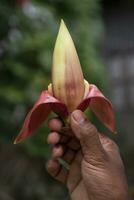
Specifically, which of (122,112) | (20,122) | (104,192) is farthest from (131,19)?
(104,192)

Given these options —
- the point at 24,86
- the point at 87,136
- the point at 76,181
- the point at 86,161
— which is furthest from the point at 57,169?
the point at 24,86

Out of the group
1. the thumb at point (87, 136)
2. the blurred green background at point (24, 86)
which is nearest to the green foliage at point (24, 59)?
the blurred green background at point (24, 86)

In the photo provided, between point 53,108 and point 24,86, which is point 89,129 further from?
point 24,86

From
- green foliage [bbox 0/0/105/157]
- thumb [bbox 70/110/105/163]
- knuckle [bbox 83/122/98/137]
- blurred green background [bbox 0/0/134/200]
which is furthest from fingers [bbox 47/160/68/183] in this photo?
green foliage [bbox 0/0/105/157]

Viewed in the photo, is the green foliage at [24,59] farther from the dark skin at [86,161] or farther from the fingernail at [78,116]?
the fingernail at [78,116]

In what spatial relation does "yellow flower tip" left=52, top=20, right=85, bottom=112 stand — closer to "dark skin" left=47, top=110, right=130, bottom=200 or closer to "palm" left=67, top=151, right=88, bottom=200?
"dark skin" left=47, top=110, right=130, bottom=200

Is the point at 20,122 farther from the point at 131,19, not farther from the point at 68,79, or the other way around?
the point at 131,19
